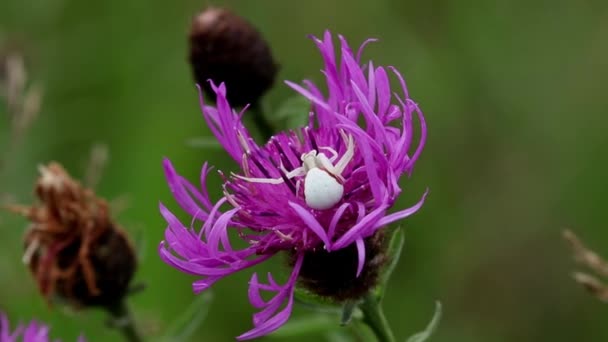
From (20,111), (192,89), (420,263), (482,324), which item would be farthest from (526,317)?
(20,111)

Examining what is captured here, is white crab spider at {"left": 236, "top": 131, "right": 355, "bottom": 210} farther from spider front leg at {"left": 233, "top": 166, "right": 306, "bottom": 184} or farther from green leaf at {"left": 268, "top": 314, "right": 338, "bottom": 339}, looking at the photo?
green leaf at {"left": 268, "top": 314, "right": 338, "bottom": 339}

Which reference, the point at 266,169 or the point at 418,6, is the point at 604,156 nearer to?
the point at 418,6

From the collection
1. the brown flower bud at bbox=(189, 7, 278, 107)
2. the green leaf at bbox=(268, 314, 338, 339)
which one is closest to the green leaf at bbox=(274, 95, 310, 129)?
the brown flower bud at bbox=(189, 7, 278, 107)

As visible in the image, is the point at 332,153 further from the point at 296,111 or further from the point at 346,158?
the point at 296,111

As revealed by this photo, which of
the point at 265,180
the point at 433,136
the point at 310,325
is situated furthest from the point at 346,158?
the point at 433,136

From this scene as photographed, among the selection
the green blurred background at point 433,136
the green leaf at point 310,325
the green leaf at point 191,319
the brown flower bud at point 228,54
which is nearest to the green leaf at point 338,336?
the green leaf at point 310,325
